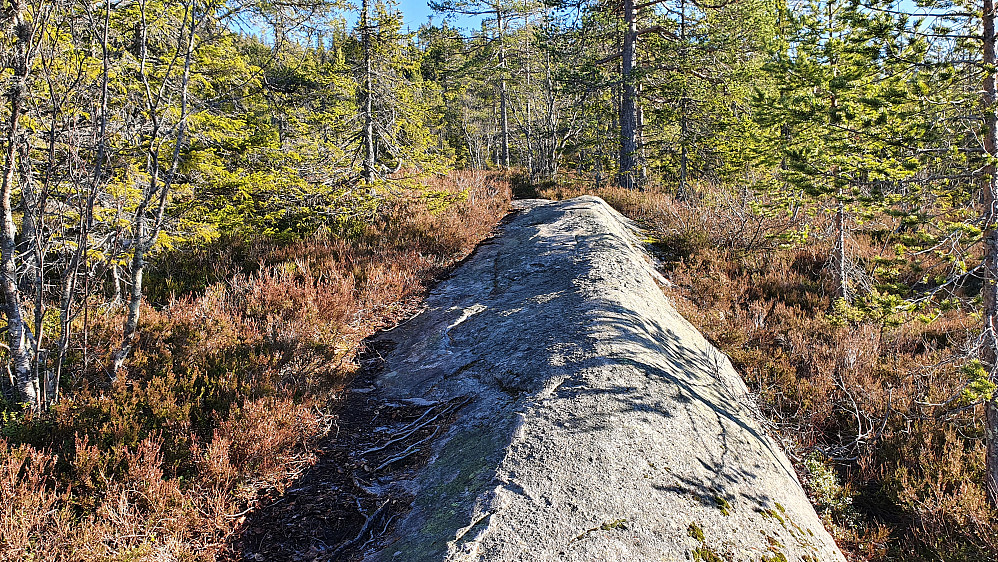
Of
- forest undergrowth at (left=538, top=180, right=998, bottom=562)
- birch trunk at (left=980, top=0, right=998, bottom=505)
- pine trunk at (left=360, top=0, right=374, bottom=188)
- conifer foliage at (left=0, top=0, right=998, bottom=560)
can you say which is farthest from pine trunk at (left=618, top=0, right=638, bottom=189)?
birch trunk at (left=980, top=0, right=998, bottom=505)

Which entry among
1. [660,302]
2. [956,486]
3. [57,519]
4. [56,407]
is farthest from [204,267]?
[956,486]

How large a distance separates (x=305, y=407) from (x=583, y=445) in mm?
2504

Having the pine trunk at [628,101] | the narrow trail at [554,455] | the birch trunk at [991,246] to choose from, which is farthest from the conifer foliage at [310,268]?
the pine trunk at [628,101]

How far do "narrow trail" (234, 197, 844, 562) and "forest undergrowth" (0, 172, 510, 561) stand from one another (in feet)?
1.14

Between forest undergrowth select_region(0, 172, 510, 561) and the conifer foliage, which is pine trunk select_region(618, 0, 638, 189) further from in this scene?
forest undergrowth select_region(0, 172, 510, 561)

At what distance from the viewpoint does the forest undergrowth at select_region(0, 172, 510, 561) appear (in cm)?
281

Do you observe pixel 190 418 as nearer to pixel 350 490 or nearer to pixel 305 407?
pixel 305 407

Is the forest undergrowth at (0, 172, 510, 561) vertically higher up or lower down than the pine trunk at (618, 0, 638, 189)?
lower down

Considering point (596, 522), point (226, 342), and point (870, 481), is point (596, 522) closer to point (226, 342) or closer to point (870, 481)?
point (870, 481)

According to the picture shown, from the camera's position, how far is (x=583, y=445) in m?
3.24

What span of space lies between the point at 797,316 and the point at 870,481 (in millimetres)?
3318

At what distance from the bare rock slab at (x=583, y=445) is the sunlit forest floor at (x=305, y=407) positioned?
681 millimetres

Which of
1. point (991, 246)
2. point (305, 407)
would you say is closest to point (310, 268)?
point (305, 407)

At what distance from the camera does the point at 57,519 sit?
2.63m
